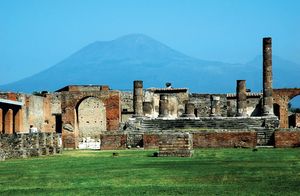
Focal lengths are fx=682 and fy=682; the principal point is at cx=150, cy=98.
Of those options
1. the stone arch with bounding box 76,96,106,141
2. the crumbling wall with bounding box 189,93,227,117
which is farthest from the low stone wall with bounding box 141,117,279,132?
the crumbling wall with bounding box 189,93,227,117

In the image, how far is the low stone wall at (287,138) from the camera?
30.1 meters

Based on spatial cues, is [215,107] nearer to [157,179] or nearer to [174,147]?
[174,147]

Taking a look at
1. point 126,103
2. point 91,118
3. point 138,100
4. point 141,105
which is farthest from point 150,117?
point 91,118

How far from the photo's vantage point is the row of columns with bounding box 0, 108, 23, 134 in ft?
129

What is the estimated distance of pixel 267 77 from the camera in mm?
40344

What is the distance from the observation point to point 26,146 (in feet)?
83.3

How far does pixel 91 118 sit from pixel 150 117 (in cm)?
852

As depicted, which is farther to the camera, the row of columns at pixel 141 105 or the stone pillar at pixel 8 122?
the row of columns at pixel 141 105

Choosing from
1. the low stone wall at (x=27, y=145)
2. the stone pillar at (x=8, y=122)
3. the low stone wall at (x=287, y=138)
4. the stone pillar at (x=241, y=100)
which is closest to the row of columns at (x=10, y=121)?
the stone pillar at (x=8, y=122)

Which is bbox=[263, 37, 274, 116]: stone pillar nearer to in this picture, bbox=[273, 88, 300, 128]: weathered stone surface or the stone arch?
bbox=[273, 88, 300, 128]: weathered stone surface

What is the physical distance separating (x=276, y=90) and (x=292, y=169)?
3913cm

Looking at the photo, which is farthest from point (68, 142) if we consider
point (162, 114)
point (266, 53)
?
point (266, 53)

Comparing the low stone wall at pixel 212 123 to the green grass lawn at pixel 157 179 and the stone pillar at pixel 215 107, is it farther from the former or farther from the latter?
the green grass lawn at pixel 157 179

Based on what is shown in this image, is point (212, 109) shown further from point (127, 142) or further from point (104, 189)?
point (104, 189)
